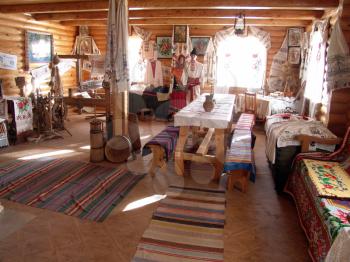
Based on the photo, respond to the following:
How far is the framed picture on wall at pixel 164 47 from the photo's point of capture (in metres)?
8.44

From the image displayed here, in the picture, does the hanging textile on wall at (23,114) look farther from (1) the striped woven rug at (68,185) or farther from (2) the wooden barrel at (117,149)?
(2) the wooden barrel at (117,149)

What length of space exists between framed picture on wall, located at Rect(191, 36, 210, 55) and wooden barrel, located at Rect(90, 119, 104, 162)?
14.9 ft

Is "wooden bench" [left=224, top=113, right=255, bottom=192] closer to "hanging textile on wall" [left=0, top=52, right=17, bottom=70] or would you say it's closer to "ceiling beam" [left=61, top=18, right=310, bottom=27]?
"ceiling beam" [left=61, top=18, right=310, bottom=27]

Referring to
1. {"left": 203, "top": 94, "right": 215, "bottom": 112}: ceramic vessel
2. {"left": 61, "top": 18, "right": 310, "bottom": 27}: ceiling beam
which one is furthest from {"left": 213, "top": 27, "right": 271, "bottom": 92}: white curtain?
{"left": 203, "top": 94, "right": 215, "bottom": 112}: ceramic vessel

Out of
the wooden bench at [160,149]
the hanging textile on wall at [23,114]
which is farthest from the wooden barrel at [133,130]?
the hanging textile on wall at [23,114]

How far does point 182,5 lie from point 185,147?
245cm

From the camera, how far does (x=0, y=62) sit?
255 inches

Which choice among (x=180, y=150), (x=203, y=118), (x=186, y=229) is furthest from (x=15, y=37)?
(x=186, y=229)

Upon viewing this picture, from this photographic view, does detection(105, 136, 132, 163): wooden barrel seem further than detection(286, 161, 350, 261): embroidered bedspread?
Yes

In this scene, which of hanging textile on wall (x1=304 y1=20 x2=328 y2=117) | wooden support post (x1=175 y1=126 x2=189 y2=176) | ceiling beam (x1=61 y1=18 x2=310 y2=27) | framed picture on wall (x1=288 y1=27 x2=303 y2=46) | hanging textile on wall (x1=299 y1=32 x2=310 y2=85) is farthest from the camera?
framed picture on wall (x1=288 y1=27 x2=303 y2=46)

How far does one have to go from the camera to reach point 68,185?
3.75 meters

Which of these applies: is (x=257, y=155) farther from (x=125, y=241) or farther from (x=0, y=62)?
(x=0, y=62)

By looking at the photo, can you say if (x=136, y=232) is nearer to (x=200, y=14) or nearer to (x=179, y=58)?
(x=200, y=14)

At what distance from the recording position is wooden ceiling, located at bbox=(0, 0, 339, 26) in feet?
16.2
